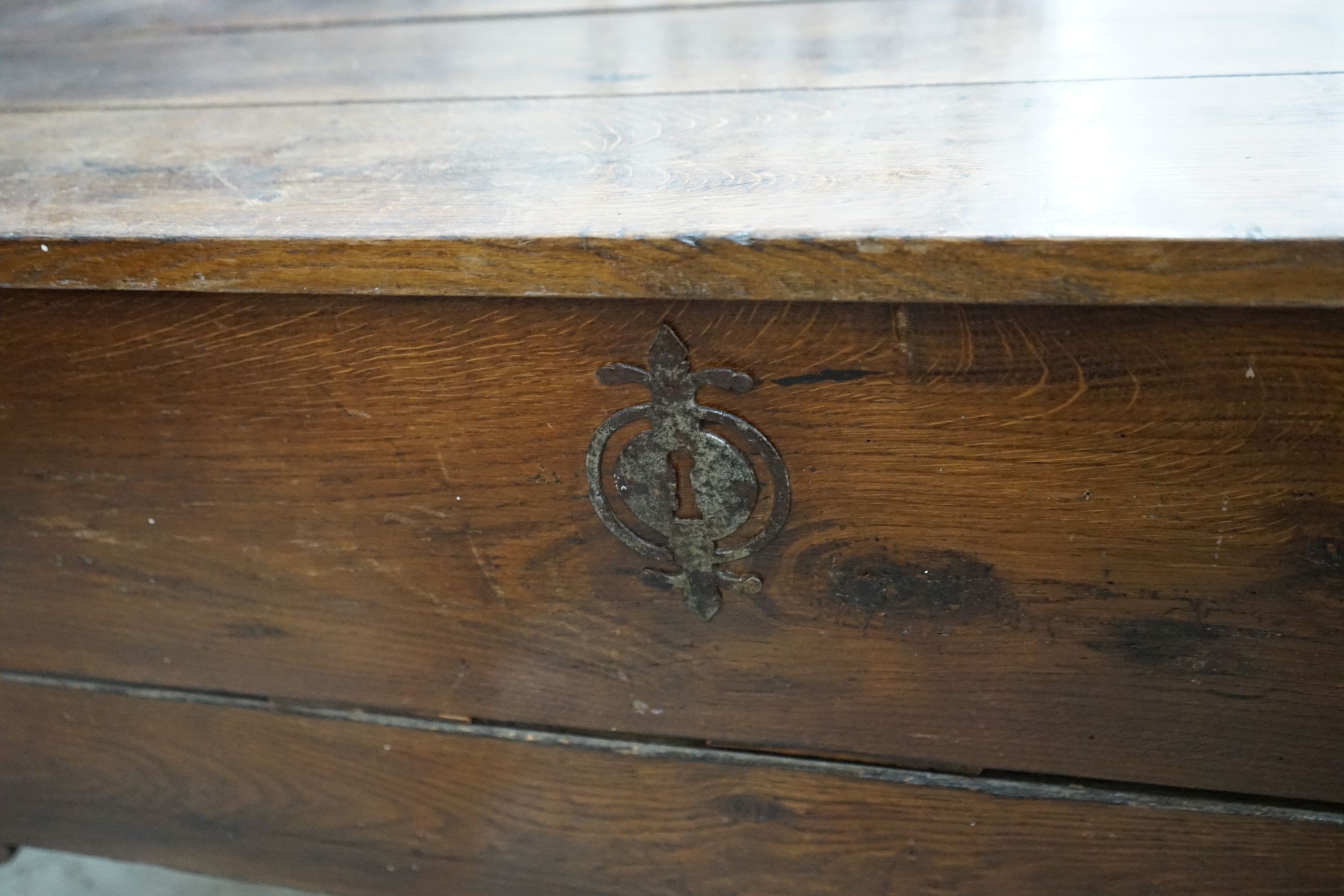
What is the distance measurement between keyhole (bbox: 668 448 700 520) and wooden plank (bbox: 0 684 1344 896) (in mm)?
189

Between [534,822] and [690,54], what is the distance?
1.88 ft

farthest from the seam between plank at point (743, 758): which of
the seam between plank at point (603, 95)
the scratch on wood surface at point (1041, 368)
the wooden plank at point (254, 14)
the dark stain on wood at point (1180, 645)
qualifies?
the wooden plank at point (254, 14)

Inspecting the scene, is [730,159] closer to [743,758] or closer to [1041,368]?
[1041,368]

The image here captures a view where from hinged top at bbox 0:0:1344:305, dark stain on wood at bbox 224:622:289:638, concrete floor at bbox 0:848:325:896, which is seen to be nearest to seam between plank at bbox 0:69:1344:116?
hinged top at bbox 0:0:1344:305

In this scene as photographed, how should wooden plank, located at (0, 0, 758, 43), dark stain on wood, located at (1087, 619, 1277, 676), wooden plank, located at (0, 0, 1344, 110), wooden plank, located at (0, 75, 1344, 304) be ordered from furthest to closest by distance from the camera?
wooden plank, located at (0, 0, 758, 43) → wooden plank, located at (0, 0, 1344, 110) → dark stain on wood, located at (1087, 619, 1277, 676) → wooden plank, located at (0, 75, 1344, 304)

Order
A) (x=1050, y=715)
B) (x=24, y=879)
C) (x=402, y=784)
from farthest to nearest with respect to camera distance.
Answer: (x=24, y=879) < (x=402, y=784) < (x=1050, y=715)

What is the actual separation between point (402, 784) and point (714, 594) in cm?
31

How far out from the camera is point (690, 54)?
0.79 m

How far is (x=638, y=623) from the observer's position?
0.63m

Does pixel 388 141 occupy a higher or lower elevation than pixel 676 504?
higher

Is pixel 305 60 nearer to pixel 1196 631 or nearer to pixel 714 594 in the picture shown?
pixel 714 594

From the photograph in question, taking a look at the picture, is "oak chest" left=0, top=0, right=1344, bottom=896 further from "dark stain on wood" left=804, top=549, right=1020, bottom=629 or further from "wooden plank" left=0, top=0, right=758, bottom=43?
"wooden plank" left=0, top=0, right=758, bottom=43

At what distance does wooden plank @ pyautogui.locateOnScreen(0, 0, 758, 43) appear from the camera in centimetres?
96

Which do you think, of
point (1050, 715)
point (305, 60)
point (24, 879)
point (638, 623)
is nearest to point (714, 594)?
point (638, 623)
